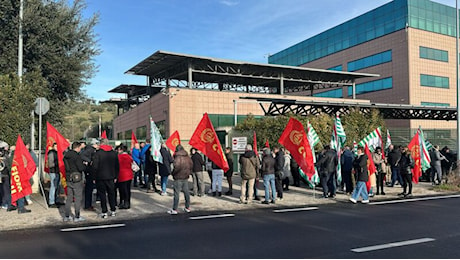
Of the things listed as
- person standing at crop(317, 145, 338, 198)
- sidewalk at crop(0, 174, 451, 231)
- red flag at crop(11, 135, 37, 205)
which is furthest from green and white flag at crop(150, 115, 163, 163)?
person standing at crop(317, 145, 338, 198)

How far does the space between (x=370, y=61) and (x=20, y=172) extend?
155 ft

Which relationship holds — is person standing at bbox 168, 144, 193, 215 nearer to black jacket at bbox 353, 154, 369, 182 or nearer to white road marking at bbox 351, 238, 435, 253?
white road marking at bbox 351, 238, 435, 253

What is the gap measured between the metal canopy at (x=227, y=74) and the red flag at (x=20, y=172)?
74.0 feet

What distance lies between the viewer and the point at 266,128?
21.6m

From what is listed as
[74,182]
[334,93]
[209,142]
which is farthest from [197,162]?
[334,93]

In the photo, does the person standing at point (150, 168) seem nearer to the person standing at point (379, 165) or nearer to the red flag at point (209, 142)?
the red flag at point (209, 142)

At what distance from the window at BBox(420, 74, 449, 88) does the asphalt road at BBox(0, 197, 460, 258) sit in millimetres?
40815

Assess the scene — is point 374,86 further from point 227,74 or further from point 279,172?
point 279,172

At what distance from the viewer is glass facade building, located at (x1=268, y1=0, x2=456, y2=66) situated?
45.3 m

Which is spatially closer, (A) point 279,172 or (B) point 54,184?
(B) point 54,184

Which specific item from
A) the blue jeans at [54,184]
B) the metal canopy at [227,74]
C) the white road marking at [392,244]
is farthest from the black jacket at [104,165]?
the metal canopy at [227,74]

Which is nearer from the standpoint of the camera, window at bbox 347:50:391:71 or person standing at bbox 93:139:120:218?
person standing at bbox 93:139:120:218

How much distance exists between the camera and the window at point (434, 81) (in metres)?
46.2

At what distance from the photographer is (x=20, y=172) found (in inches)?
394
